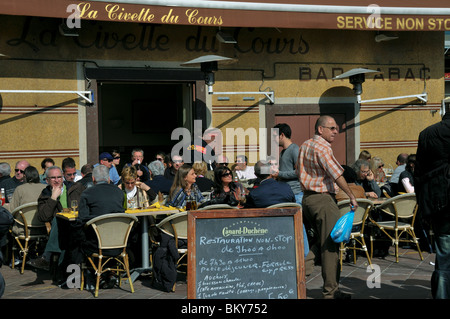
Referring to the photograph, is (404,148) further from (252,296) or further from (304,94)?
(252,296)

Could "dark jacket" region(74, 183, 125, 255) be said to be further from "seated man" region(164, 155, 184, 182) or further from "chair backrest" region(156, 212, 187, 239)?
"seated man" region(164, 155, 184, 182)

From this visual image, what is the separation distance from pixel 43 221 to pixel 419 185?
4.79 meters

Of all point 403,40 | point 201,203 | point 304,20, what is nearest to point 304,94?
point 304,20

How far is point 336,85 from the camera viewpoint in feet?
43.5

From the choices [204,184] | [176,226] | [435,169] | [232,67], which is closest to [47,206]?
[176,226]

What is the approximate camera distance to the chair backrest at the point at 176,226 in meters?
7.07

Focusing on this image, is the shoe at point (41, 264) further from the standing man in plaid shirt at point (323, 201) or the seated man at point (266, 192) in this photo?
the standing man in plaid shirt at point (323, 201)

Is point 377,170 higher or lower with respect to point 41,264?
higher

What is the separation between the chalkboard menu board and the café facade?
6506mm

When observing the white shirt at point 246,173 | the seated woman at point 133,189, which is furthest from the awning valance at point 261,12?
the seated woman at point 133,189

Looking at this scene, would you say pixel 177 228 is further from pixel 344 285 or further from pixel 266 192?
pixel 344 285

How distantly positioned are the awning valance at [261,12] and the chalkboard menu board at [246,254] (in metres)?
7.14

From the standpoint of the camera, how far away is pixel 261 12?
11.9 metres

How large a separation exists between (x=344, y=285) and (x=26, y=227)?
4.10 m
